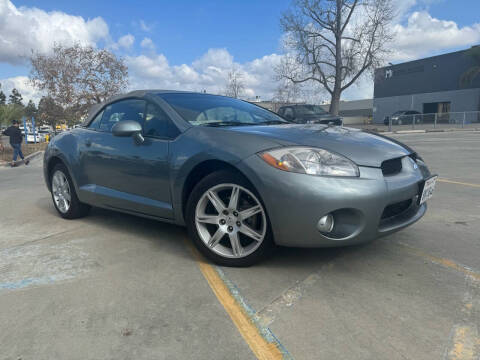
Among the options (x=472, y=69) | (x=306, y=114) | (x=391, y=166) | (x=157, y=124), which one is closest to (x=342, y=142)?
(x=391, y=166)

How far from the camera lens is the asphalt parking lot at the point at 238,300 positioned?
1.84 metres

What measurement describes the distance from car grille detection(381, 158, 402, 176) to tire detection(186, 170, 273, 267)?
36.1 inches

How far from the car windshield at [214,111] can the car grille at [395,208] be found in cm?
142

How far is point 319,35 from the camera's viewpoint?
91.1 feet

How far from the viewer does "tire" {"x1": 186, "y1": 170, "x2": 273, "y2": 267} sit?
8.65 ft

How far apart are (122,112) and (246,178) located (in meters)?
1.90

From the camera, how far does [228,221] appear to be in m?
2.74

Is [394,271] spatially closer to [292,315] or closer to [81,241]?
[292,315]

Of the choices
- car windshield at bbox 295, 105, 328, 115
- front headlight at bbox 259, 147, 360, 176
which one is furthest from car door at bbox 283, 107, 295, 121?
front headlight at bbox 259, 147, 360, 176

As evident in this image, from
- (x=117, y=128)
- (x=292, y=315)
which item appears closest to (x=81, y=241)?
(x=117, y=128)

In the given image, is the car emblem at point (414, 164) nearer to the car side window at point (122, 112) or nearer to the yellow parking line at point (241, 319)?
the yellow parking line at point (241, 319)

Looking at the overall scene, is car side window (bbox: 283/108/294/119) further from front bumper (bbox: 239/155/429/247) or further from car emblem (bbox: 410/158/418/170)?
front bumper (bbox: 239/155/429/247)

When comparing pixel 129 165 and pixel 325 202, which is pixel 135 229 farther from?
pixel 325 202

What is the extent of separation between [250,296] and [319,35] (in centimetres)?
2856
